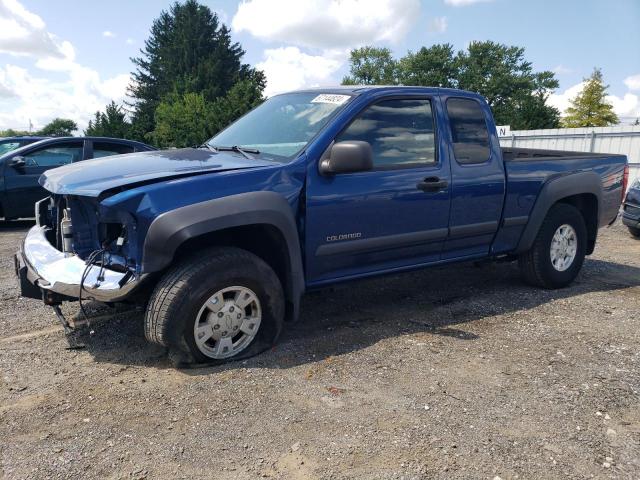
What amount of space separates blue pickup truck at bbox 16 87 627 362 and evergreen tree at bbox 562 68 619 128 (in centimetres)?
3862

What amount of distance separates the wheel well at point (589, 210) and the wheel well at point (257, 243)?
3476 mm

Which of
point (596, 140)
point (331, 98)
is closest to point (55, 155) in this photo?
point (331, 98)

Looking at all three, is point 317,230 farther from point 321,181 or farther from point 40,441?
point 40,441

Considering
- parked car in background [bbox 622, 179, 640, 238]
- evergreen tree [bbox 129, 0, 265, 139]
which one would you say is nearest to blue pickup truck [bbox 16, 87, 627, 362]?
parked car in background [bbox 622, 179, 640, 238]

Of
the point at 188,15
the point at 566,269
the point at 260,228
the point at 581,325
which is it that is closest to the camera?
the point at 260,228

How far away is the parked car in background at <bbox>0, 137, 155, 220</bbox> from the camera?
8.61 meters

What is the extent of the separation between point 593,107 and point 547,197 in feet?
128

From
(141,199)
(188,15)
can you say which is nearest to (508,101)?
(188,15)

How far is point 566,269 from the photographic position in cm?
561

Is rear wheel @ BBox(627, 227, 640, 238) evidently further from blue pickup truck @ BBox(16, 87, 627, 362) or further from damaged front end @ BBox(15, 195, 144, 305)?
damaged front end @ BBox(15, 195, 144, 305)

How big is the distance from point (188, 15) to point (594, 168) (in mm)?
59079

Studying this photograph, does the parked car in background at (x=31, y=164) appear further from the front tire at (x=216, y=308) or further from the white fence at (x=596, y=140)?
the white fence at (x=596, y=140)

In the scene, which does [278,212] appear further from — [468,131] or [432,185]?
[468,131]

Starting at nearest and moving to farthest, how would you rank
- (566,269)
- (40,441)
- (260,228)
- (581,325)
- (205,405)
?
(40,441) → (205,405) → (260,228) → (581,325) → (566,269)
